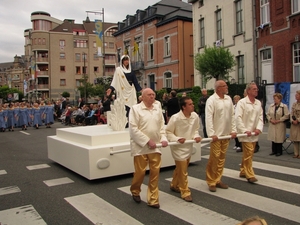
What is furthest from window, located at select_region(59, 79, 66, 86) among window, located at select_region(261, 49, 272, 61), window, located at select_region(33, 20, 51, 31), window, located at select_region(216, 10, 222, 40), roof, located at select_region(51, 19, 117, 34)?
window, located at select_region(261, 49, 272, 61)

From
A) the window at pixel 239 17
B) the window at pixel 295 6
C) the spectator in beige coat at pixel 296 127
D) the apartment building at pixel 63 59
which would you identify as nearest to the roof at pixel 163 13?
the window at pixel 239 17

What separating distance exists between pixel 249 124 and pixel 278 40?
16.8 m

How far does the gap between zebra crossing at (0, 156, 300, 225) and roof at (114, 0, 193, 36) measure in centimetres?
2967

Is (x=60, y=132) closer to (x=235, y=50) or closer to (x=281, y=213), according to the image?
(x=281, y=213)

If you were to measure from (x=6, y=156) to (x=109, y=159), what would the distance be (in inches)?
199

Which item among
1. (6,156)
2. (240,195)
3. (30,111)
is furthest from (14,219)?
(30,111)

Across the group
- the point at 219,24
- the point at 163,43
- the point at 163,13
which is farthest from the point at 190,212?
the point at 163,13

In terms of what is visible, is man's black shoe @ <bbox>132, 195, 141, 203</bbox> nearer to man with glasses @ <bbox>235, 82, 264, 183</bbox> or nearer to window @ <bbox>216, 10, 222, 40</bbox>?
man with glasses @ <bbox>235, 82, 264, 183</bbox>

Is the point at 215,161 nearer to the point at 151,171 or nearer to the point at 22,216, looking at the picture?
the point at 151,171

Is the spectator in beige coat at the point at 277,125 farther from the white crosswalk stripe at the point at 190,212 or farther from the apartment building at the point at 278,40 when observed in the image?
the apartment building at the point at 278,40

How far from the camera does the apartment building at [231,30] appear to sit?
2402 centimetres

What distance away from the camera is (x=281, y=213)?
16.1 feet

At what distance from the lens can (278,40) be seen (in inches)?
851

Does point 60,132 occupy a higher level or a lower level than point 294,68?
lower
